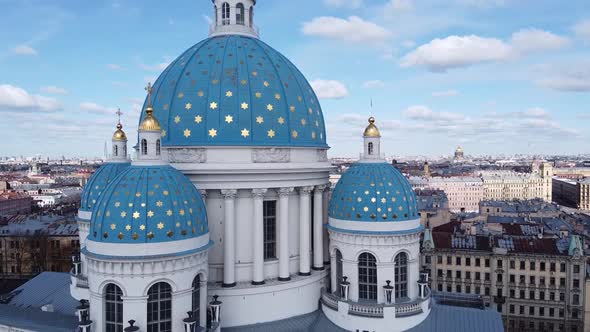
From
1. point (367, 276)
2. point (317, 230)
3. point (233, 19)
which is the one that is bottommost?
point (367, 276)

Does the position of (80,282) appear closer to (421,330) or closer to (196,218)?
(196,218)

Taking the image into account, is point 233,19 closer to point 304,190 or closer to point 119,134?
point 119,134

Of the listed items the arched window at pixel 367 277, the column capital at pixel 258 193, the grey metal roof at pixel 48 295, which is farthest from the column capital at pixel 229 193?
the grey metal roof at pixel 48 295

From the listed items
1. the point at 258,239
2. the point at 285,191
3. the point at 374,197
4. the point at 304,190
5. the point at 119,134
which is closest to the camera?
the point at 258,239

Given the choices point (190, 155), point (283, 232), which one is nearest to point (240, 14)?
point (190, 155)

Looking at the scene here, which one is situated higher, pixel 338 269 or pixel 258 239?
pixel 258 239

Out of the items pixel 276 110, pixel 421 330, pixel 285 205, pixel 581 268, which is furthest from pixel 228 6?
pixel 581 268

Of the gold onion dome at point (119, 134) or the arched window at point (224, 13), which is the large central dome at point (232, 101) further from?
the gold onion dome at point (119, 134)

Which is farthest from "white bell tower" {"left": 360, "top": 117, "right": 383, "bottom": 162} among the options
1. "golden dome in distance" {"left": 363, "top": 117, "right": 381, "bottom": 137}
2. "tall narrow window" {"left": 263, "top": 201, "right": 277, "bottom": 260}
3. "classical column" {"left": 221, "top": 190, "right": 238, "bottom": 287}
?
"classical column" {"left": 221, "top": 190, "right": 238, "bottom": 287}
